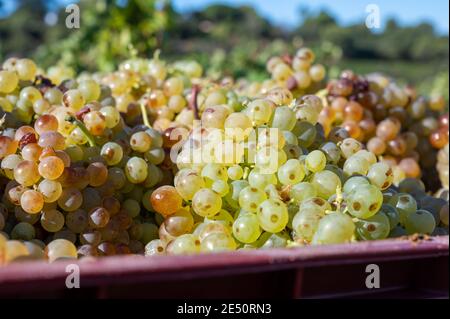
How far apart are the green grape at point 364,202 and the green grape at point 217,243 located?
0.75ft

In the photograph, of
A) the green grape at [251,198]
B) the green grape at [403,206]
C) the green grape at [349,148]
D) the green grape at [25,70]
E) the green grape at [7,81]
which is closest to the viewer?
the green grape at [251,198]

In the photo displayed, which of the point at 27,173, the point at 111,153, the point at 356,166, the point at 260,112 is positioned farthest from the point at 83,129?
the point at 356,166

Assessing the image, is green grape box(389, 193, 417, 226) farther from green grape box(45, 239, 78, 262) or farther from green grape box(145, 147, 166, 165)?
green grape box(45, 239, 78, 262)

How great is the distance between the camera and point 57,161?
107 centimetres

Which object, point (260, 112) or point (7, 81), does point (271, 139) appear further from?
point (7, 81)

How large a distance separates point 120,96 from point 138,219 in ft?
1.61

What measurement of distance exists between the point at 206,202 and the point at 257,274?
0.25 m

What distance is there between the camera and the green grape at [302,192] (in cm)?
107

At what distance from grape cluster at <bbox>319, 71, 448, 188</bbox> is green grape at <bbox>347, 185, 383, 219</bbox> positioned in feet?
1.85

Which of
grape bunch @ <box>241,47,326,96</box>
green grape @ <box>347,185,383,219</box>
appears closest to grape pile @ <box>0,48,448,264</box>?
green grape @ <box>347,185,383,219</box>

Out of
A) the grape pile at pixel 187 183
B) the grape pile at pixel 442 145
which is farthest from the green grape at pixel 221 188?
the grape pile at pixel 442 145

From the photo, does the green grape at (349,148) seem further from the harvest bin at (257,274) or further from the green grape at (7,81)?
the green grape at (7,81)
